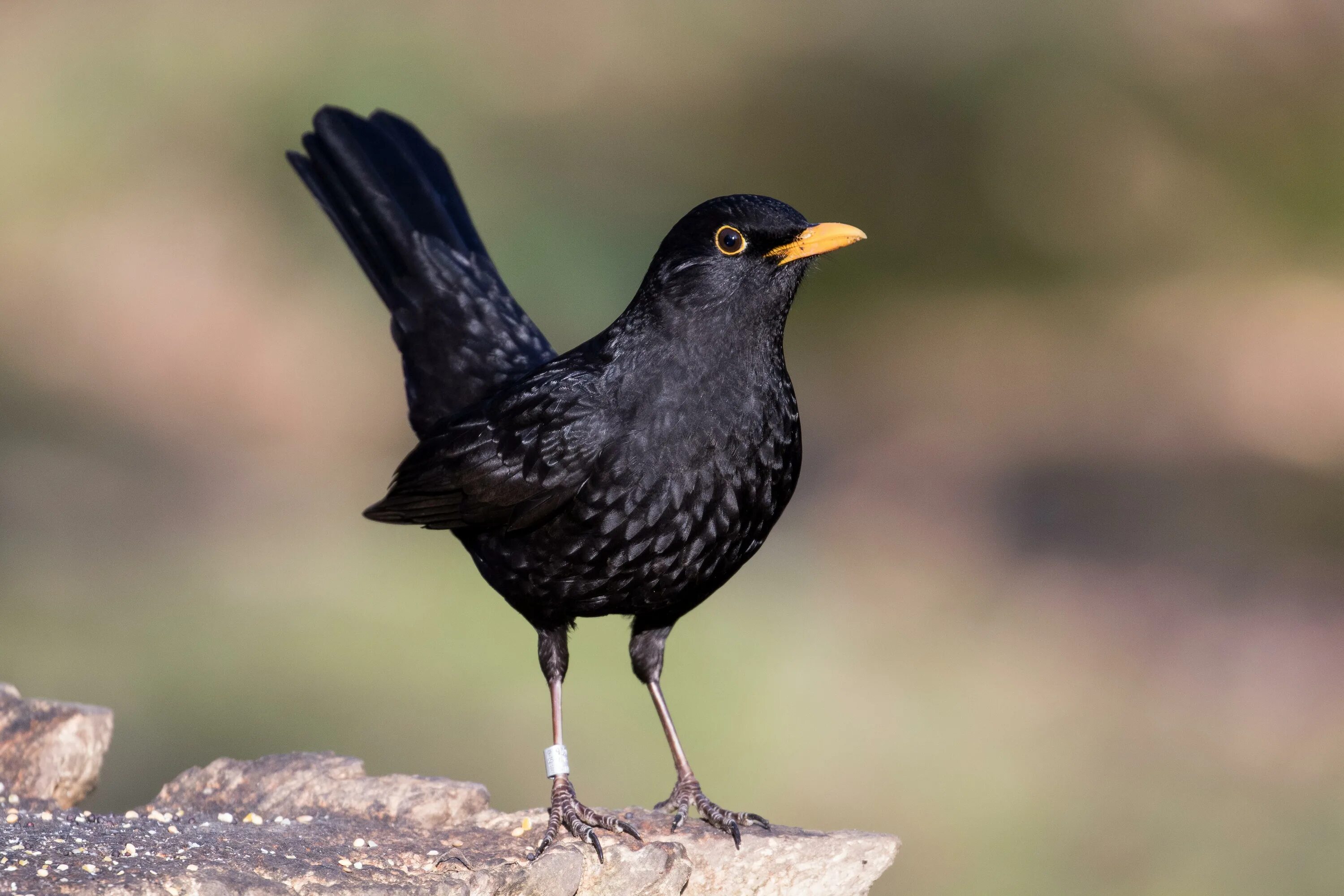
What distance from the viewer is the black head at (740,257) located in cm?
420

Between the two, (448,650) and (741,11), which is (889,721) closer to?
(448,650)

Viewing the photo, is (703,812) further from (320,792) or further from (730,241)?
(730,241)

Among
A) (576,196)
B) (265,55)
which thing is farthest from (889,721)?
(265,55)

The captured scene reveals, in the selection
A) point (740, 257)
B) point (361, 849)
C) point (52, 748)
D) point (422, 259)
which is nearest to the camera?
point (361, 849)

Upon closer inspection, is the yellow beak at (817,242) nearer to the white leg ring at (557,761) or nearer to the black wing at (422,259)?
the black wing at (422,259)

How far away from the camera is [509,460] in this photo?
452 centimetres

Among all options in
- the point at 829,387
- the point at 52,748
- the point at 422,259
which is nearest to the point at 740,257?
the point at 422,259

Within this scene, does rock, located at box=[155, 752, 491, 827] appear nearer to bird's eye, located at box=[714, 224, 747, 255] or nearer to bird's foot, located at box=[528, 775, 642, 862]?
bird's foot, located at box=[528, 775, 642, 862]

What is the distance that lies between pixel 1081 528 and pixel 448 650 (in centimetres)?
528

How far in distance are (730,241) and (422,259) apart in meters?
1.81

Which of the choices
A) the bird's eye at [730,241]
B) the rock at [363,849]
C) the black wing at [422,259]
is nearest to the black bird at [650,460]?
the bird's eye at [730,241]

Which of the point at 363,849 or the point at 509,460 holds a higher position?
the point at 509,460

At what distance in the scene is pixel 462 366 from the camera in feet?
17.7

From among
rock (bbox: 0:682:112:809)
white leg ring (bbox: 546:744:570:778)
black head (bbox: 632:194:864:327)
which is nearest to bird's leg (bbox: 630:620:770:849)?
white leg ring (bbox: 546:744:570:778)
